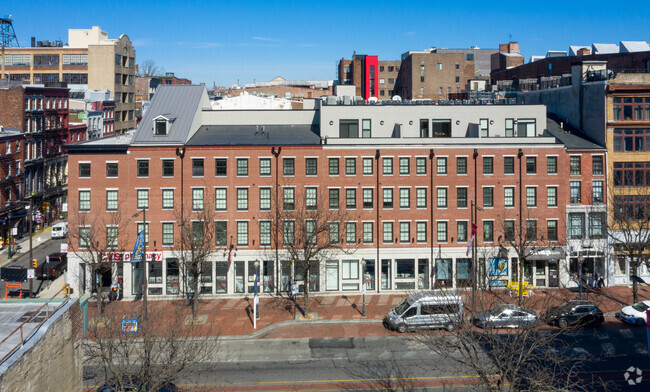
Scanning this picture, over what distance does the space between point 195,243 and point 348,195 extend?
1339 centimetres

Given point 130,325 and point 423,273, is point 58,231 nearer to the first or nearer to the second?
point 423,273

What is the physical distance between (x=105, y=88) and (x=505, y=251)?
7839 centimetres

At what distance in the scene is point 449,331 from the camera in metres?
38.8

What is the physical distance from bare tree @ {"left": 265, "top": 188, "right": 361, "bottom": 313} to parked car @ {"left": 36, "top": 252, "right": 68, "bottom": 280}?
20.3 meters

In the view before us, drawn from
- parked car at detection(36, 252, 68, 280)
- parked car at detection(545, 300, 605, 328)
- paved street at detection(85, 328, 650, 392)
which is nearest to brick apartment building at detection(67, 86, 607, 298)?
parked car at detection(36, 252, 68, 280)

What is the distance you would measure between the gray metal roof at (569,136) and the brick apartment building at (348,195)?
14.3 inches

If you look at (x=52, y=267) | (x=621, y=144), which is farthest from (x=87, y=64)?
(x=621, y=144)

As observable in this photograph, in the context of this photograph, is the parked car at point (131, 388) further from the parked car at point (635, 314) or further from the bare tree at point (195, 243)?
the parked car at point (635, 314)

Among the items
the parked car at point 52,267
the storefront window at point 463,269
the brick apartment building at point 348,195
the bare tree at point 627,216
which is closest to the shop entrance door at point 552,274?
the brick apartment building at point 348,195

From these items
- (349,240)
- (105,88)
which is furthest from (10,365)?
(105,88)

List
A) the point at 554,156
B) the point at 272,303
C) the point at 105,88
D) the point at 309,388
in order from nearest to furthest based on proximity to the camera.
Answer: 1. the point at 309,388
2. the point at 272,303
3. the point at 554,156
4. the point at 105,88

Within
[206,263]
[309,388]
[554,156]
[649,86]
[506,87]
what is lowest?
[309,388]

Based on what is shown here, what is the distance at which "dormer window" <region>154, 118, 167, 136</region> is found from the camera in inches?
2039

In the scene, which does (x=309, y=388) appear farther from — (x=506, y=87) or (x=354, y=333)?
(x=506, y=87)
